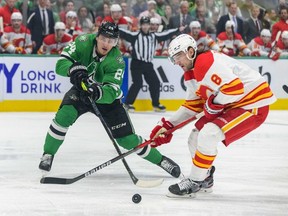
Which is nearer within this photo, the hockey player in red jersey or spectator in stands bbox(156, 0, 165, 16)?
the hockey player in red jersey

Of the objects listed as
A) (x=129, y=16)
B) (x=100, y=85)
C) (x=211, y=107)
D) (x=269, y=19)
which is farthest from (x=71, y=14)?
(x=211, y=107)

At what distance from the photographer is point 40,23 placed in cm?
1156

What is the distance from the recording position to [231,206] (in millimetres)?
5035

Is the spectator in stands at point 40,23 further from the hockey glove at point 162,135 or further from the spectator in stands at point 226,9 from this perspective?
the hockey glove at point 162,135

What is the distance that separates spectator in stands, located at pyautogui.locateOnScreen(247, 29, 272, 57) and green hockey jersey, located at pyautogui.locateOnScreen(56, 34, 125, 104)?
688 cm

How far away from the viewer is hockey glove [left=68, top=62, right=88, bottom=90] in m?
5.73

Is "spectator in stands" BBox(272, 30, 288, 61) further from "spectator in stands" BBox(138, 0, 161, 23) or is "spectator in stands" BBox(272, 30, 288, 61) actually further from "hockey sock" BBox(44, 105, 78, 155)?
"hockey sock" BBox(44, 105, 78, 155)

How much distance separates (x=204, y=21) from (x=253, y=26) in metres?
0.80

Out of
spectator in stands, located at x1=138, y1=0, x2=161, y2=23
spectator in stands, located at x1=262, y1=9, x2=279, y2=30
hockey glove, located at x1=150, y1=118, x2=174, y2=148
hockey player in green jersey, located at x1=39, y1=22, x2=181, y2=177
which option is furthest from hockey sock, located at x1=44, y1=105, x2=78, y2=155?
spectator in stands, located at x1=262, y1=9, x2=279, y2=30

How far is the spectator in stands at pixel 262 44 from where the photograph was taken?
41.5 feet

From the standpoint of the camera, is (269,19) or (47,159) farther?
(269,19)

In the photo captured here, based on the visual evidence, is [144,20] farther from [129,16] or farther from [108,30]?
[108,30]

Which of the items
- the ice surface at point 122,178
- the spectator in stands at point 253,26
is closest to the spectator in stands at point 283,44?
the spectator in stands at point 253,26

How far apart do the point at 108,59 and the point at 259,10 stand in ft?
23.8
